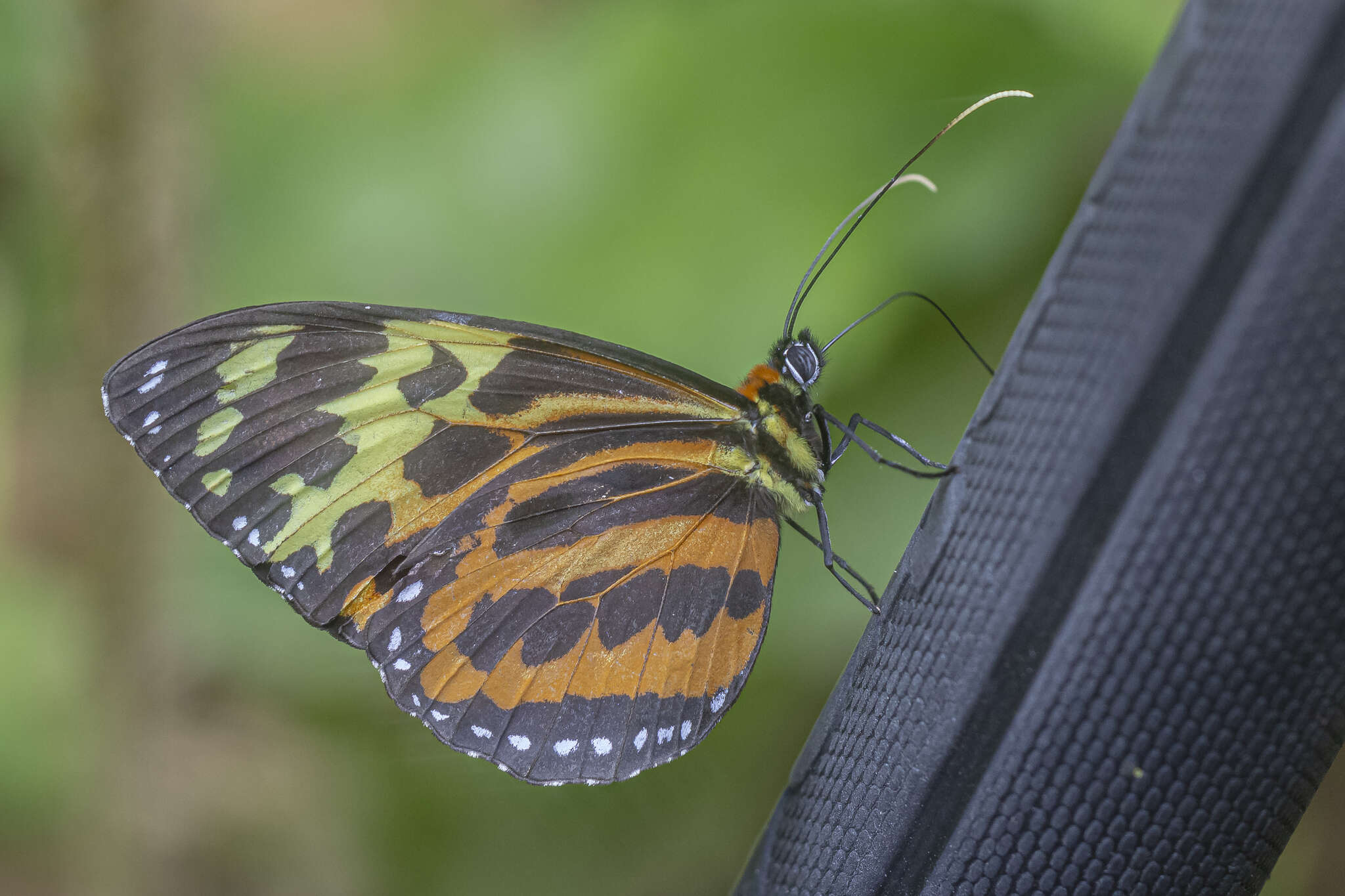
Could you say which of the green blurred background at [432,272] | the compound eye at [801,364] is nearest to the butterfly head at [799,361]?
the compound eye at [801,364]

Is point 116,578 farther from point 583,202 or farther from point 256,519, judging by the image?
point 583,202

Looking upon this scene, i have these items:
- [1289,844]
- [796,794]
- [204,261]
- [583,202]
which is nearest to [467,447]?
[796,794]

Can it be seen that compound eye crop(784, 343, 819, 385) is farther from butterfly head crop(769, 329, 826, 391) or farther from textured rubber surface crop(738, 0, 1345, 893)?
textured rubber surface crop(738, 0, 1345, 893)

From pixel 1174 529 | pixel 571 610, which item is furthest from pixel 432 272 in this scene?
pixel 1174 529

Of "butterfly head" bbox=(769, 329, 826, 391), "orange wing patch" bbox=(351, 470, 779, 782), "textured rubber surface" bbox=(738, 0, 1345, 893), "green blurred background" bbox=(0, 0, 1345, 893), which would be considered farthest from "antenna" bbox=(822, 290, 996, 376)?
"textured rubber surface" bbox=(738, 0, 1345, 893)

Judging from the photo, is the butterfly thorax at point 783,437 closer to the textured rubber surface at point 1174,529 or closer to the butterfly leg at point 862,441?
the butterfly leg at point 862,441

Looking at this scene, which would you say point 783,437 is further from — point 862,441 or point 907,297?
point 907,297
